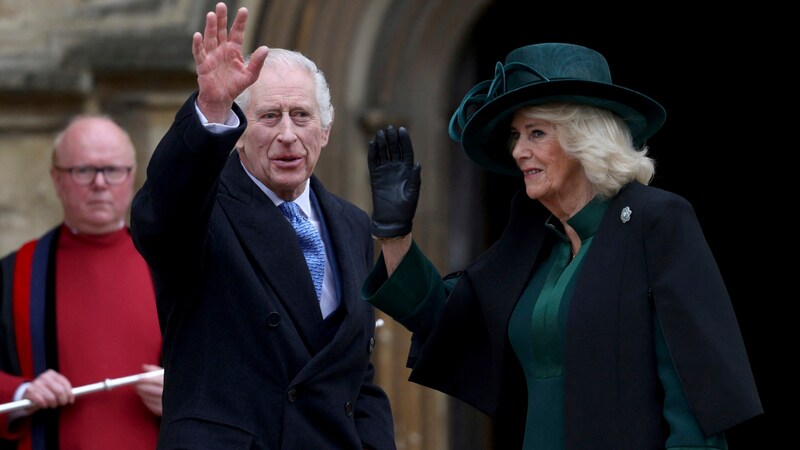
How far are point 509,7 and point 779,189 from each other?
171cm

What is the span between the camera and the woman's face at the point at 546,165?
3938mm

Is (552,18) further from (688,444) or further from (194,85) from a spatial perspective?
(688,444)

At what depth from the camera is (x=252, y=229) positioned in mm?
4020

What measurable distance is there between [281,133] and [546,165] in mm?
627

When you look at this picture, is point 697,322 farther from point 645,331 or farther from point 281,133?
point 281,133

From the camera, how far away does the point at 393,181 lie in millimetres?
4031

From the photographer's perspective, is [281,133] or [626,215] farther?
[281,133]

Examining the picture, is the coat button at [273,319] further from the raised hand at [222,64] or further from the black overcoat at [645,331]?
the black overcoat at [645,331]

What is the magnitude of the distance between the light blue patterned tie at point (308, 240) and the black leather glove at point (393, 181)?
0.57 ft

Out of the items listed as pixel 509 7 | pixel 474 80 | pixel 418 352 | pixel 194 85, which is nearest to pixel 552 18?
pixel 509 7

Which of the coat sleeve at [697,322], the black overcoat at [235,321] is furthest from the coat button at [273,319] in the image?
the coat sleeve at [697,322]

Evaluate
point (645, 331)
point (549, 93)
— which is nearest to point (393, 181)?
point (549, 93)

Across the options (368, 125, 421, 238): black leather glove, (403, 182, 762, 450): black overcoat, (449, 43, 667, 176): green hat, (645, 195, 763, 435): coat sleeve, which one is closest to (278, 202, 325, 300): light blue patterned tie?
(368, 125, 421, 238): black leather glove

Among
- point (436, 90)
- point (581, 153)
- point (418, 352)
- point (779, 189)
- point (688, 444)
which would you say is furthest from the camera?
point (779, 189)
